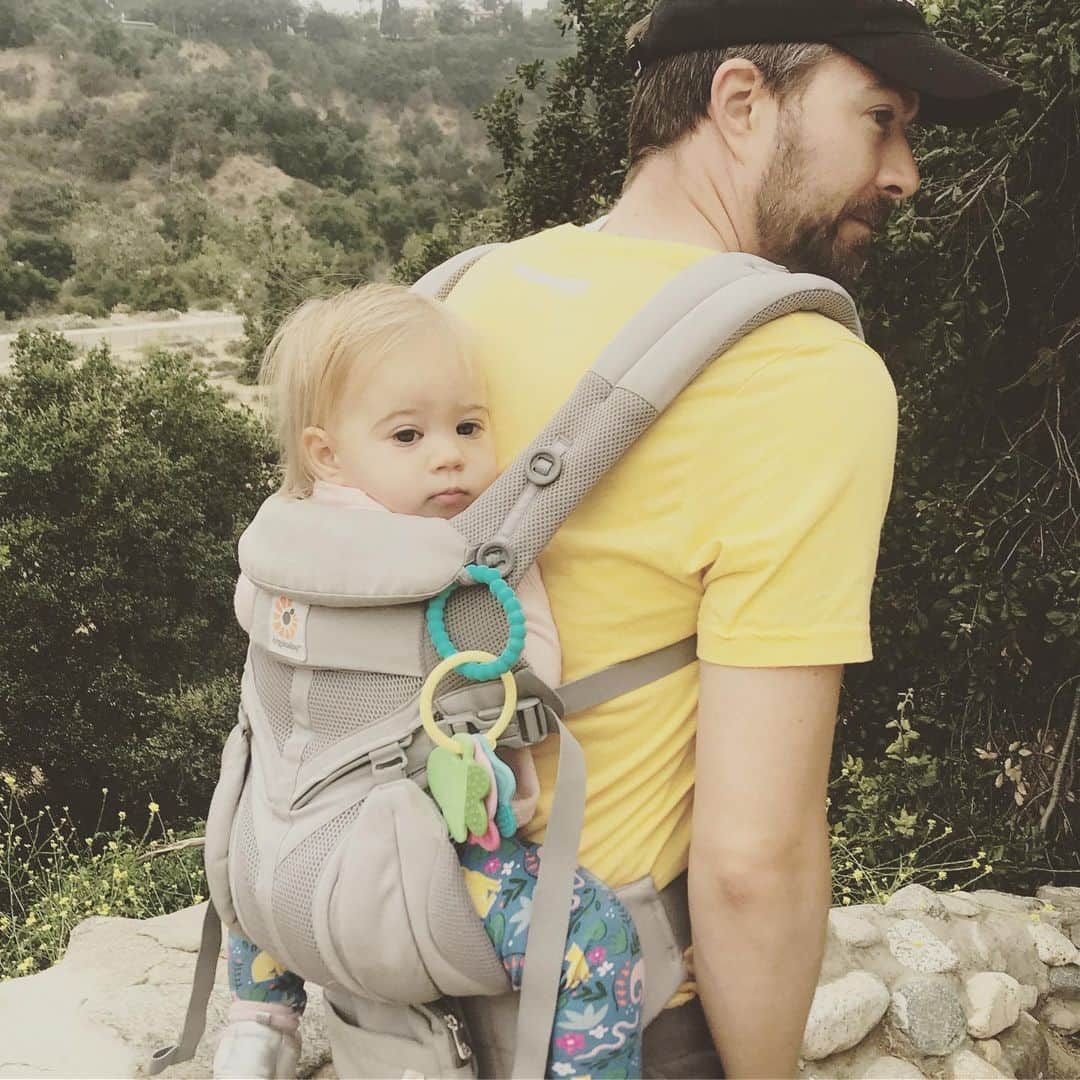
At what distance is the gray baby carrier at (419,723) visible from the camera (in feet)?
3.04

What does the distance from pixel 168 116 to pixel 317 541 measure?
38.3 feet

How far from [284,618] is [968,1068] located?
217cm

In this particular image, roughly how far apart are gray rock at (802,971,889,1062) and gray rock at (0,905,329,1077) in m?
1.03

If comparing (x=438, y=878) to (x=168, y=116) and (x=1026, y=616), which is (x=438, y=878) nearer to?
(x=1026, y=616)

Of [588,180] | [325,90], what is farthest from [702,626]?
[325,90]

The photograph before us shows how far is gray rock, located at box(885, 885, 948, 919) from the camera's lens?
2873mm

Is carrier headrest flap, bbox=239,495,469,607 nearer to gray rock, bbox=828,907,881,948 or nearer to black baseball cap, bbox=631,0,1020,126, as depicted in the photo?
black baseball cap, bbox=631,0,1020,126

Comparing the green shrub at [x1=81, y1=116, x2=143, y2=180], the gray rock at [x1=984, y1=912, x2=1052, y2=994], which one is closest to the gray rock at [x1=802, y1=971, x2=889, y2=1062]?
the gray rock at [x1=984, y1=912, x2=1052, y2=994]

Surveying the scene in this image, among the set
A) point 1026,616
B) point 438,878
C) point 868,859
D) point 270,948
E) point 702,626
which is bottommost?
point 868,859

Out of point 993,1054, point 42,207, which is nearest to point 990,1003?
point 993,1054

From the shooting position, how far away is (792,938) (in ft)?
3.19

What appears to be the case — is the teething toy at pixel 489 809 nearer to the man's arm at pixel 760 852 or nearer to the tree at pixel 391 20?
the man's arm at pixel 760 852

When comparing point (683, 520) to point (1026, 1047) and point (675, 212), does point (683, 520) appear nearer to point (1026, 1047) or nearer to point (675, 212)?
point (675, 212)

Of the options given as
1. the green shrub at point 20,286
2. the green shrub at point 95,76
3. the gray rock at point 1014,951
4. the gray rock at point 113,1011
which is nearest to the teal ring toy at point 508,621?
the gray rock at point 113,1011
